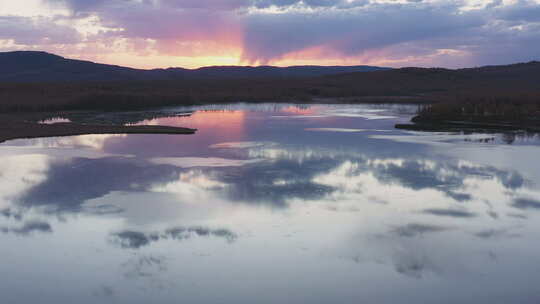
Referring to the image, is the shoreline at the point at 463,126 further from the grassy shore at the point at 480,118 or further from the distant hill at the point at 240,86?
the distant hill at the point at 240,86

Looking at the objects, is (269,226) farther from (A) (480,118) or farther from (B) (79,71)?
(B) (79,71)

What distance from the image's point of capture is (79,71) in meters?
142

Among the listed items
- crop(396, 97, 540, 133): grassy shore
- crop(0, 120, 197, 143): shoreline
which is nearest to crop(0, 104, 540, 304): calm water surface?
crop(0, 120, 197, 143): shoreline

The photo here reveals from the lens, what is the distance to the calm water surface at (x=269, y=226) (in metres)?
8.02

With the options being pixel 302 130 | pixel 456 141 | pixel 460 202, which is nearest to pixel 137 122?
pixel 302 130

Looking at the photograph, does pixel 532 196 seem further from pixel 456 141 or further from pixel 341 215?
pixel 456 141

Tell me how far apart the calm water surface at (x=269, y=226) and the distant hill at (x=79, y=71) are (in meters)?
111

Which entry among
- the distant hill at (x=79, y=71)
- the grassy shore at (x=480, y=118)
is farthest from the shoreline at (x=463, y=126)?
the distant hill at (x=79, y=71)

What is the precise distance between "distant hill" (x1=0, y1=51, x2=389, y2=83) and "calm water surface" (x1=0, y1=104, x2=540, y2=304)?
11053 cm

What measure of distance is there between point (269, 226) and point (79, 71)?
14172cm

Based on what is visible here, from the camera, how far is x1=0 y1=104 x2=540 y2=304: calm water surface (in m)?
8.02

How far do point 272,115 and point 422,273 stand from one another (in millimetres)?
27630

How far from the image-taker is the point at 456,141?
73.8 ft

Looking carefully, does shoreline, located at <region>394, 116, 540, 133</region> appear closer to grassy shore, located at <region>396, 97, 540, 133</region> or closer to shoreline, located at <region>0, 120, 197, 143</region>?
grassy shore, located at <region>396, 97, 540, 133</region>
